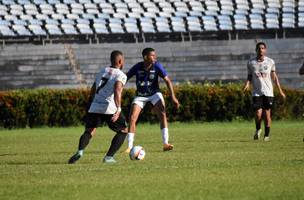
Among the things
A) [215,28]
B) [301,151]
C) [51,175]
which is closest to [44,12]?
[215,28]

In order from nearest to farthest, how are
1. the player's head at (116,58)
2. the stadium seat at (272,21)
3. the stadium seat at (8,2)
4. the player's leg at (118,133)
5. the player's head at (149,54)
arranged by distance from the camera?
1. the player's head at (116,58)
2. the player's leg at (118,133)
3. the player's head at (149,54)
4. the stadium seat at (272,21)
5. the stadium seat at (8,2)

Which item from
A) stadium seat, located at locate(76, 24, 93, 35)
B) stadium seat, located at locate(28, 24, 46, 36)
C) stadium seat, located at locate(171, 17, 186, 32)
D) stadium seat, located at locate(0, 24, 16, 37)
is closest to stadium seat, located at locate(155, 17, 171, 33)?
stadium seat, located at locate(171, 17, 186, 32)

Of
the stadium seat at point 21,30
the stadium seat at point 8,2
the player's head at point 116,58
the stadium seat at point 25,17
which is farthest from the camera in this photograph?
the stadium seat at point 8,2

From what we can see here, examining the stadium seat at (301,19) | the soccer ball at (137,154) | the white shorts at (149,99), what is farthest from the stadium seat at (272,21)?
the soccer ball at (137,154)

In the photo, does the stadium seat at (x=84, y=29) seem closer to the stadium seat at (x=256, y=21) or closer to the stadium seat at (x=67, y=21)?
the stadium seat at (x=67, y=21)

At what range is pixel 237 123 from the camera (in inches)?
1169

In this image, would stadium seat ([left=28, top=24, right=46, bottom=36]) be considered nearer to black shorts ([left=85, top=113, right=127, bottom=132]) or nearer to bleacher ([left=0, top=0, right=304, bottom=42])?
bleacher ([left=0, top=0, right=304, bottom=42])

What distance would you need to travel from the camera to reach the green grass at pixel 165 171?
1011 centimetres

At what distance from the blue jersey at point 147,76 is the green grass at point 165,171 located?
1.09 metres

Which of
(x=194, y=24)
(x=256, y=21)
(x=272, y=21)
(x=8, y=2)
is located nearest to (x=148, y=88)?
(x=194, y=24)

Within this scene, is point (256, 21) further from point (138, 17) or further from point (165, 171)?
point (165, 171)

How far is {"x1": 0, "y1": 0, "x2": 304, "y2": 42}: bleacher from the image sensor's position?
128 ft

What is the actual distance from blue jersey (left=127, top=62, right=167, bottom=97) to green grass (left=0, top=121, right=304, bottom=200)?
1.09 meters

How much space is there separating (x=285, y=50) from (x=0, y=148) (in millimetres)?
19244
